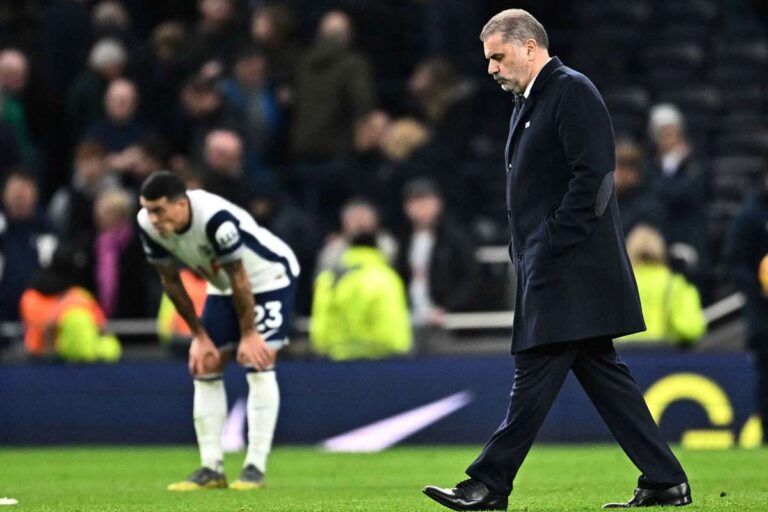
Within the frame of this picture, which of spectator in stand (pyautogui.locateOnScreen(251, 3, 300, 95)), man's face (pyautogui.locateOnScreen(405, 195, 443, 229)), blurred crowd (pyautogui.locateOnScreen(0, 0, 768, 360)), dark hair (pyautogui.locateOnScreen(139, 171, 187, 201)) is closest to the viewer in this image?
dark hair (pyautogui.locateOnScreen(139, 171, 187, 201))

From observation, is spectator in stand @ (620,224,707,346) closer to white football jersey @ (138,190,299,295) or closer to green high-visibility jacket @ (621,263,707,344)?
green high-visibility jacket @ (621,263,707,344)

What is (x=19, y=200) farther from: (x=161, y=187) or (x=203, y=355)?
(x=161, y=187)

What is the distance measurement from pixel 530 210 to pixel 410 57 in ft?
→ 36.7

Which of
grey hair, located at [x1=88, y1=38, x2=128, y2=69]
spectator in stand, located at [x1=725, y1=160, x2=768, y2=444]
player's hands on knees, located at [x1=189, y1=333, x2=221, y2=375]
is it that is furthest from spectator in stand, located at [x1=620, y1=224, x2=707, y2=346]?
grey hair, located at [x1=88, y1=38, x2=128, y2=69]

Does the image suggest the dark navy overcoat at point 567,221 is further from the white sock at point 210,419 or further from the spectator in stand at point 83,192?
the spectator in stand at point 83,192

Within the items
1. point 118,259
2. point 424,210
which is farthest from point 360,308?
point 118,259

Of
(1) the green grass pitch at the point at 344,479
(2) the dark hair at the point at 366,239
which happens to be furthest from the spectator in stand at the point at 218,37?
(1) the green grass pitch at the point at 344,479

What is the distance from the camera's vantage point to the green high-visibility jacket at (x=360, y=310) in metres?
15.2

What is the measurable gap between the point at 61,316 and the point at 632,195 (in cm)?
534

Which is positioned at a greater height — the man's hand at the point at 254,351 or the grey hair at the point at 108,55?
the grey hair at the point at 108,55

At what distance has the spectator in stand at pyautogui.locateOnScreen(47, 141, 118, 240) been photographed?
661 inches

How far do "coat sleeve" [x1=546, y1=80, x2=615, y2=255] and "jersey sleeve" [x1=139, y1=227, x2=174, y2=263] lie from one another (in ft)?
11.3

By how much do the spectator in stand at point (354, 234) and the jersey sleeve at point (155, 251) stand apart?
15.1ft

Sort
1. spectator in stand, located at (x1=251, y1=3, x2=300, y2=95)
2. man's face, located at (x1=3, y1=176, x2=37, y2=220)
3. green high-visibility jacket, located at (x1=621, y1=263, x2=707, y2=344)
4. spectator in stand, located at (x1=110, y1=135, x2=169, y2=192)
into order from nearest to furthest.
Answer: green high-visibility jacket, located at (x1=621, y1=263, x2=707, y2=344) < man's face, located at (x1=3, y1=176, x2=37, y2=220) < spectator in stand, located at (x1=110, y1=135, x2=169, y2=192) < spectator in stand, located at (x1=251, y1=3, x2=300, y2=95)
